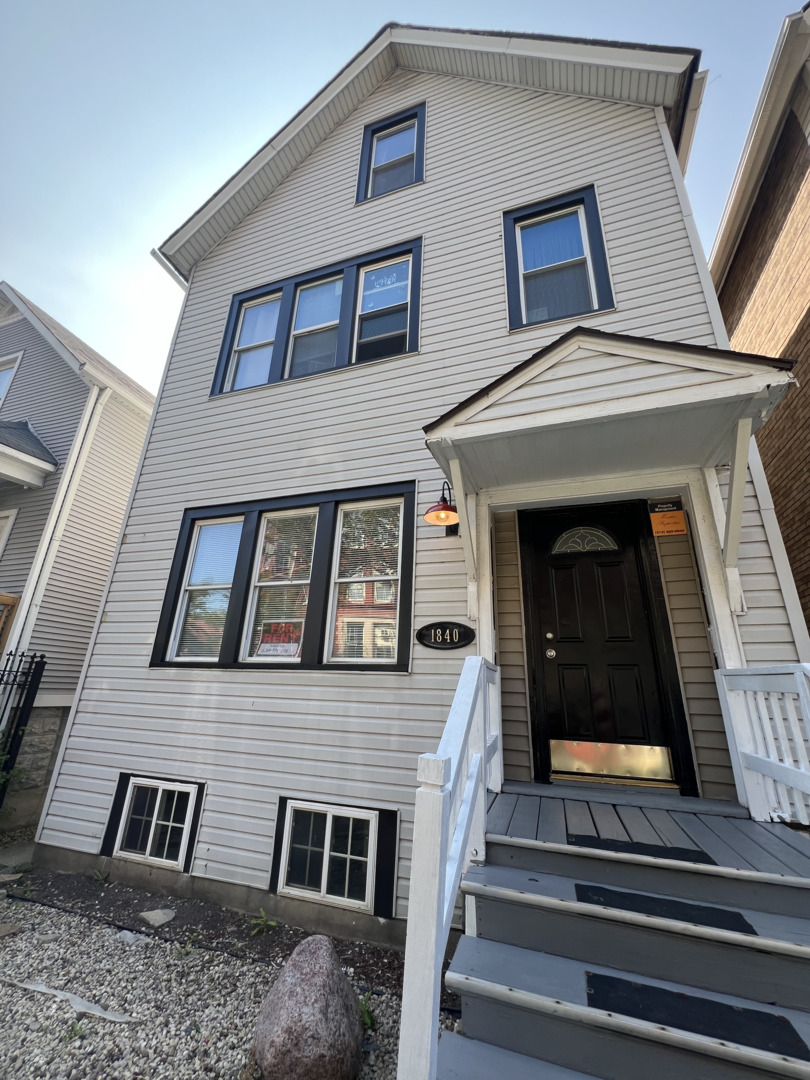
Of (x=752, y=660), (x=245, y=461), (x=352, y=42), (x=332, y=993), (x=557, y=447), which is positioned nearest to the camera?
(x=332, y=993)

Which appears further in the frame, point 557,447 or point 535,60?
point 535,60

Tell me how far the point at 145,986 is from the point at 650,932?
3079 millimetres

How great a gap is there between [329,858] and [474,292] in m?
5.59

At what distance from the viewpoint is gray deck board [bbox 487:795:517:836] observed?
2424 millimetres

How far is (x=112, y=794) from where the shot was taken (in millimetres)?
4469

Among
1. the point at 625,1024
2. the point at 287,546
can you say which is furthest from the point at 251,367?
the point at 625,1024

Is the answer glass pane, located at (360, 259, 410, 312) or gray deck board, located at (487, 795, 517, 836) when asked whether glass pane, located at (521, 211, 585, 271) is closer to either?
glass pane, located at (360, 259, 410, 312)

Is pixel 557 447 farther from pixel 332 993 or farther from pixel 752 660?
pixel 332 993

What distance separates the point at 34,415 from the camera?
8.77 m

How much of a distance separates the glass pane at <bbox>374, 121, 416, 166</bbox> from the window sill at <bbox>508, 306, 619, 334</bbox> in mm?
3840

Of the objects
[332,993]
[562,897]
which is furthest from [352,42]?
[332,993]

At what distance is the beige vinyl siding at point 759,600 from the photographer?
3.00m

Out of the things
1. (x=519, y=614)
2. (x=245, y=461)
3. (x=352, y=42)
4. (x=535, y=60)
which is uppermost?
(x=352, y=42)

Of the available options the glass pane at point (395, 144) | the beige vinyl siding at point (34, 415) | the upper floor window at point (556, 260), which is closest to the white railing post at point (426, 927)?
the upper floor window at point (556, 260)
